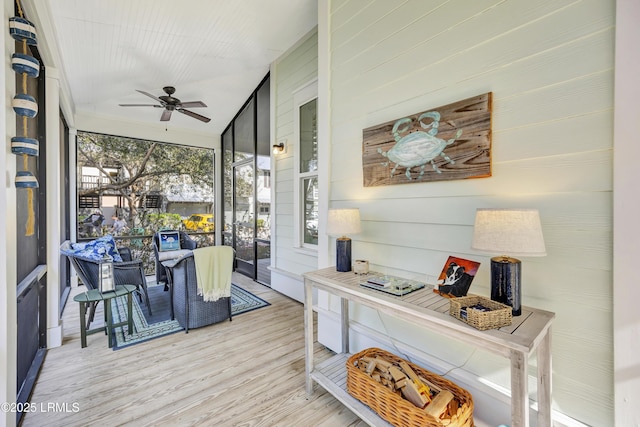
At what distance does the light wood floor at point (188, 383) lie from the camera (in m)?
1.76

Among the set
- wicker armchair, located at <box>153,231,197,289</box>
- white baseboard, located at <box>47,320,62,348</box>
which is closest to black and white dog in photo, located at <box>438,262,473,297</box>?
white baseboard, located at <box>47,320,62,348</box>

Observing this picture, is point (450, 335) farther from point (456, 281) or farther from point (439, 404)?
point (439, 404)

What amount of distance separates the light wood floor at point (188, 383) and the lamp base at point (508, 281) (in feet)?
4.04

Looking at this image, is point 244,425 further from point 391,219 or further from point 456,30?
point 456,30

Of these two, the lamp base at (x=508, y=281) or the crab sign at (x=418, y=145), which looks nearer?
the lamp base at (x=508, y=281)

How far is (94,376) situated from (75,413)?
0.41 meters

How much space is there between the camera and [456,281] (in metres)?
1.48

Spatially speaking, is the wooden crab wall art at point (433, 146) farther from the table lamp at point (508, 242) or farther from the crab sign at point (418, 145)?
the table lamp at point (508, 242)

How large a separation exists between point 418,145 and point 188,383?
247cm

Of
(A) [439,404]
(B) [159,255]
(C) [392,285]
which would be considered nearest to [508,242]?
(C) [392,285]

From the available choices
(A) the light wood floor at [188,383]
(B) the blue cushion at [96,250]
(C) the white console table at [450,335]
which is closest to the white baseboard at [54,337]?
(A) the light wood floor at [188,383]

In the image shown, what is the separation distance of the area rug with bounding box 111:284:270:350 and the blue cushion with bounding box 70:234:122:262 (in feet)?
2.35

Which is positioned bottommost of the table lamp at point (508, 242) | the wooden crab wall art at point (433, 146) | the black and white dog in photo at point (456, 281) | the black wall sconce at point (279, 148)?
the black and white dog in photo at point (456, 281)

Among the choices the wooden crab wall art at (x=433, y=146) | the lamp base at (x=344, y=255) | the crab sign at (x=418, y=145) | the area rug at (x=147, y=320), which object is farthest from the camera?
the area rug at (x=147, y=320)
